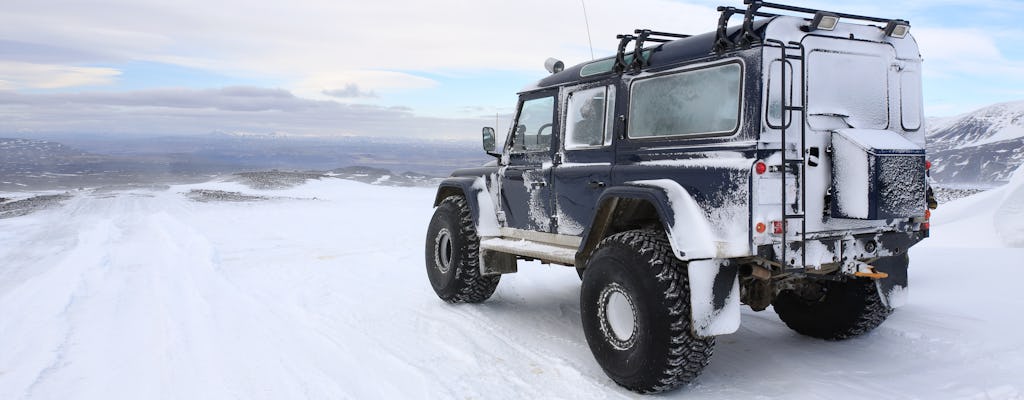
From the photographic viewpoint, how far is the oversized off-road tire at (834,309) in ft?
18.6

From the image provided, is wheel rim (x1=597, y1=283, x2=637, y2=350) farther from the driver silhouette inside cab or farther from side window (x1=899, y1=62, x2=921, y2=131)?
side window (x1=899, y1=62, x2=921, y2=131)

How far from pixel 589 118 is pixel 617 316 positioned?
1.78 metres

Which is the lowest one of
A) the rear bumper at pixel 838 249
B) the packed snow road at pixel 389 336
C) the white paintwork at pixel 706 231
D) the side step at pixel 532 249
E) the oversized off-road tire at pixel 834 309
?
the packed snow road at pixel 389 336

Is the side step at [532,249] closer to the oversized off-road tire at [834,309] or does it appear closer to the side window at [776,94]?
the oversized off-road tire at [834,309]

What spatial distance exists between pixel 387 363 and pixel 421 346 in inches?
22.5

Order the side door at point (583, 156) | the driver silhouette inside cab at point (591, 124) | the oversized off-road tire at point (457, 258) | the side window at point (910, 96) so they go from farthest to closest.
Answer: the oversized off-road tire at point (457, 258)
the driver silhouette inside cab at point (591, 124)
the side door at point (583, 156)
the side window at point (910, 96)

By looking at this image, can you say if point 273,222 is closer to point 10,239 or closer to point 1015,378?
point 10,239

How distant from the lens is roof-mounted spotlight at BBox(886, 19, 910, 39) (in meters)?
5.14

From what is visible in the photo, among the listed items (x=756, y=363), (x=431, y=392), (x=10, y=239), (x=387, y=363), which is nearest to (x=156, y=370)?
(x=387, y=363)

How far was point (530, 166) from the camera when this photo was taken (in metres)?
6.73

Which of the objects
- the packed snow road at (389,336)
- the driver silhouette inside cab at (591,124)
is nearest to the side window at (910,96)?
the packed snow road at (389,336)

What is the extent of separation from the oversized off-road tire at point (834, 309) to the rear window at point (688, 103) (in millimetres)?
1730

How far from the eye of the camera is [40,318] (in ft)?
23.0

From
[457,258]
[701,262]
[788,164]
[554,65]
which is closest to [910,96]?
[788,164]
